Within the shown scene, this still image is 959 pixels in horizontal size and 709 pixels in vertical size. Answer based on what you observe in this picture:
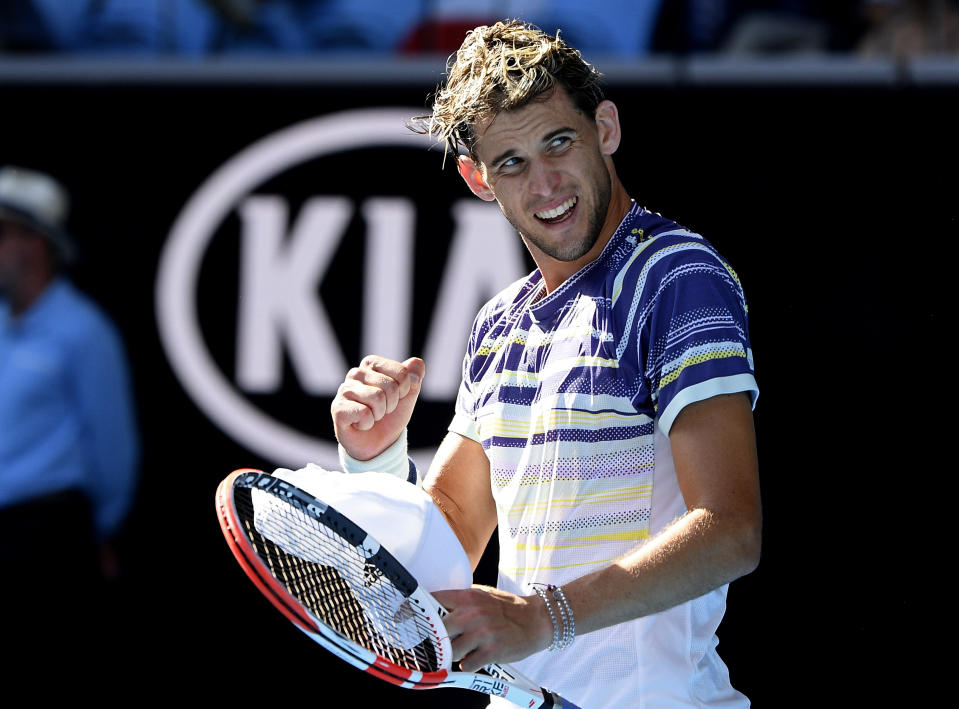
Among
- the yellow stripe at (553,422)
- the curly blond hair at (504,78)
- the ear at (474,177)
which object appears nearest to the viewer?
the yellow stripe at (553,422)

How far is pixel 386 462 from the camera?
222 centimetres

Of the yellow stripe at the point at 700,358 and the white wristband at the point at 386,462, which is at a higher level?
the yellow stripe at the point at 700,358

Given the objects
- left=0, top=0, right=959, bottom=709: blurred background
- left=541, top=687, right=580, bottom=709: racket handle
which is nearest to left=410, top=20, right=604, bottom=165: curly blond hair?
left=541, top=687, right=580, bottom=709: racket handle

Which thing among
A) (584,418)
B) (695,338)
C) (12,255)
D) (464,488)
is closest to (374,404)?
(464,488)

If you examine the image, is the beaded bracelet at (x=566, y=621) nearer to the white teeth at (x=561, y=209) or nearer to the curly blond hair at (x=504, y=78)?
the white teeth at (x=561, y=209)

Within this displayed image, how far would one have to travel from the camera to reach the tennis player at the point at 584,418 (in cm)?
177

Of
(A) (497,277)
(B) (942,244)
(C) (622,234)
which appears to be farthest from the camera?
(A) (497,277)

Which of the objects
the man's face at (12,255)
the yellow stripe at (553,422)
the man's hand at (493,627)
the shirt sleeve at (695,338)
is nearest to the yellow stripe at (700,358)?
the shirt sleeve at (695,338)

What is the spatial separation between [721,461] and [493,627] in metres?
0.41

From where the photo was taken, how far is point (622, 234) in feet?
6.82

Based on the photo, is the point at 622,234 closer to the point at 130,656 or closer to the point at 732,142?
the point at 732,142

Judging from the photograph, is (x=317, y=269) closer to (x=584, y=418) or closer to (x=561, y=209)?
(x=561, y=209)

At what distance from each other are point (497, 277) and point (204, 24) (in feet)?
4.92

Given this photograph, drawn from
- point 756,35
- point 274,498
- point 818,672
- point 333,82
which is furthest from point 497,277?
point 274,498
